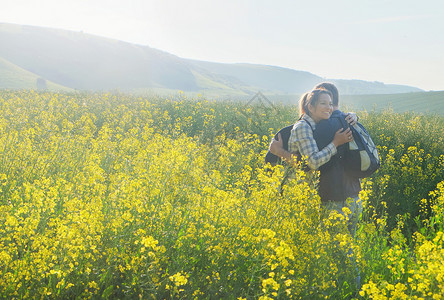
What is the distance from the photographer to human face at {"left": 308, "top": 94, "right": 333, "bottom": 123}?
3646 mm

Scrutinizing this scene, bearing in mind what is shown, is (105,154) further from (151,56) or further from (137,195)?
(151,56)

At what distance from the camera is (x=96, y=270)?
2.59m

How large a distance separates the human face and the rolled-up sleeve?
0.15 m

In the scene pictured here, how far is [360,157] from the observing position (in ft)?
11.6

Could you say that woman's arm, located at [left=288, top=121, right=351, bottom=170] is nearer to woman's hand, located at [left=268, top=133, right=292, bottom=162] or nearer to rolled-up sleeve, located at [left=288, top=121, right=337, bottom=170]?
rolled-up sleeve, located at [left=288, top=121, right=337, bottom=170]

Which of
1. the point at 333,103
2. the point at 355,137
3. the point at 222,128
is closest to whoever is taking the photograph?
the point at 355,137

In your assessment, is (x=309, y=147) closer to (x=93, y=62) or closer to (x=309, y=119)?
(x=309, y=119)

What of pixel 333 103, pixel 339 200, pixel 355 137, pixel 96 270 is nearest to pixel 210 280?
pixel 96 270

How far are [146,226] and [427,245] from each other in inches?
71.7

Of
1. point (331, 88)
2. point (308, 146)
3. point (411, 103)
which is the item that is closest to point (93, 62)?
point (411, 103)

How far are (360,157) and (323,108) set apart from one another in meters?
0.53

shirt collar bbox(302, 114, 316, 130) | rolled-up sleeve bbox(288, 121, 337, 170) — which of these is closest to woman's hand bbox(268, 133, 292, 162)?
rolled-up sleeve bbox(288, 121, 337, 170)

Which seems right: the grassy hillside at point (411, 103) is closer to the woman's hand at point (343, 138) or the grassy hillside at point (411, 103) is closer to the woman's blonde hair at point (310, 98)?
the woman's blonde hair at point (310, 98)

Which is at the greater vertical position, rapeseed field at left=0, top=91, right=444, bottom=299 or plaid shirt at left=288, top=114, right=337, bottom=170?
plaid shirt at left=288, top=114, right=337, bottom=170
